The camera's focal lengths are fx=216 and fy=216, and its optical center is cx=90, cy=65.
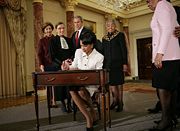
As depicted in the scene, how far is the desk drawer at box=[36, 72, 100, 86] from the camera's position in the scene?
2.49 meters

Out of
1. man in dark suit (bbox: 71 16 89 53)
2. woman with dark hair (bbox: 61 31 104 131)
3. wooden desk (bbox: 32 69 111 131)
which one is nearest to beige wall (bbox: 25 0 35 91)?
man in dark suit (bbox: 71 16 89 53)

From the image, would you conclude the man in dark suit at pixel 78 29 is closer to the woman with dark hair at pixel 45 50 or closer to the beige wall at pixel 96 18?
Answer: the woman with dark hair at pixel 45 50

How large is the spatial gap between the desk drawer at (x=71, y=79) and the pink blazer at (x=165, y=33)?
753 millimetres

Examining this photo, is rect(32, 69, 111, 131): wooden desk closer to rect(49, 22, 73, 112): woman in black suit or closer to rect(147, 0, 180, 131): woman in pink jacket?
rect(147, 0, 180, 131): woman in pink jacket

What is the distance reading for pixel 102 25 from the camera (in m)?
12.4

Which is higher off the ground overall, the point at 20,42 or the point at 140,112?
the point at 20,42

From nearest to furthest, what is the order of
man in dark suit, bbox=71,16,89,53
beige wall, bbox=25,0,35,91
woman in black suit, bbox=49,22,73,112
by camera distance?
man in dark suit, bbox=71,16,89,53 < woman in black suit, bbox=49,22,73,112 < beige wall, bbox=25,0,35,91

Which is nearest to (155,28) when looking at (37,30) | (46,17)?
(37,30)

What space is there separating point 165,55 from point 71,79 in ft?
3.65

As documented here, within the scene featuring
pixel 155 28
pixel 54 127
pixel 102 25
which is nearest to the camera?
pixel 155 28

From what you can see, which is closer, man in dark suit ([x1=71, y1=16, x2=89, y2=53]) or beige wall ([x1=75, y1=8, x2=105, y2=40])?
man in dark suit ([x1=71, y1=16, x2=89, y2=53])

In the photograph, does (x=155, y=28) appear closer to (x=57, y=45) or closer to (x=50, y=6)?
(x=57, y=45)

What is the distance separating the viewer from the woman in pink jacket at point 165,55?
237 cm

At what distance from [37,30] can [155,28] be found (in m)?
5.79
